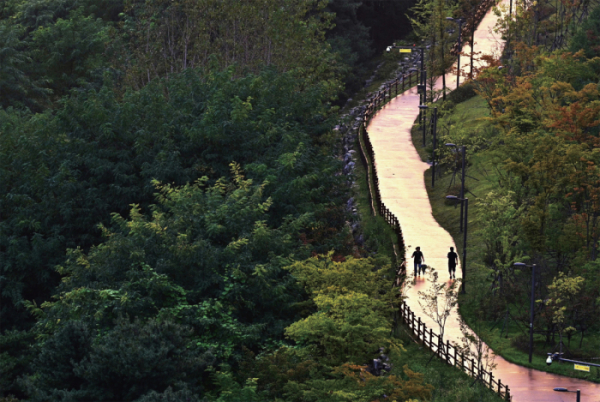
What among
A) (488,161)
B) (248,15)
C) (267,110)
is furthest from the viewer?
(248,15)

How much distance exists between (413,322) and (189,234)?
9.70 meters

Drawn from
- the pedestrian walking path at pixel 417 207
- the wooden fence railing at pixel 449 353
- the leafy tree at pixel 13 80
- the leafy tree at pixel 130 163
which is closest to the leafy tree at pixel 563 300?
the pedestrian walking path at pixel 417 207

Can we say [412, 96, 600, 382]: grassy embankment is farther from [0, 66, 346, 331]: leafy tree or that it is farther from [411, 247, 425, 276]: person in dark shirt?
[0, 66, 346, 331]: leafy tree

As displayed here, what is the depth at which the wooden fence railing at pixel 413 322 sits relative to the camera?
31.7 meters

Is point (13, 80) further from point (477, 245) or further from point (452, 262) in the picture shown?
point (452, 262)

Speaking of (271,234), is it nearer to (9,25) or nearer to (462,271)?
(462,271)

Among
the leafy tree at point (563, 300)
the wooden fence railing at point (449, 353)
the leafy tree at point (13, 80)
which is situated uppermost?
the leafy tree at point (13, 80)

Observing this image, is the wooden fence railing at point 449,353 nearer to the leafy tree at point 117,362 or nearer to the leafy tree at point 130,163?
the leafy tree at point 130,163

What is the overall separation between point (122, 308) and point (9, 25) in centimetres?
4749

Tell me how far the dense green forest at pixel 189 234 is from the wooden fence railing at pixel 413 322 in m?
2.06

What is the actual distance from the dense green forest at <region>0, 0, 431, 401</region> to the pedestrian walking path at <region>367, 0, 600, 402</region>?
13.2ft

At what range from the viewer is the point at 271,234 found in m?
34.9

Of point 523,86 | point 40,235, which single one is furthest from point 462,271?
point 40,235

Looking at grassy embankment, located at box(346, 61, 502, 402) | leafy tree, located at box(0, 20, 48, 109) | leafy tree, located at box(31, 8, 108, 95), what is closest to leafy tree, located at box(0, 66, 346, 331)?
grassy embankment, located at box(346, 61, 502, 402)
